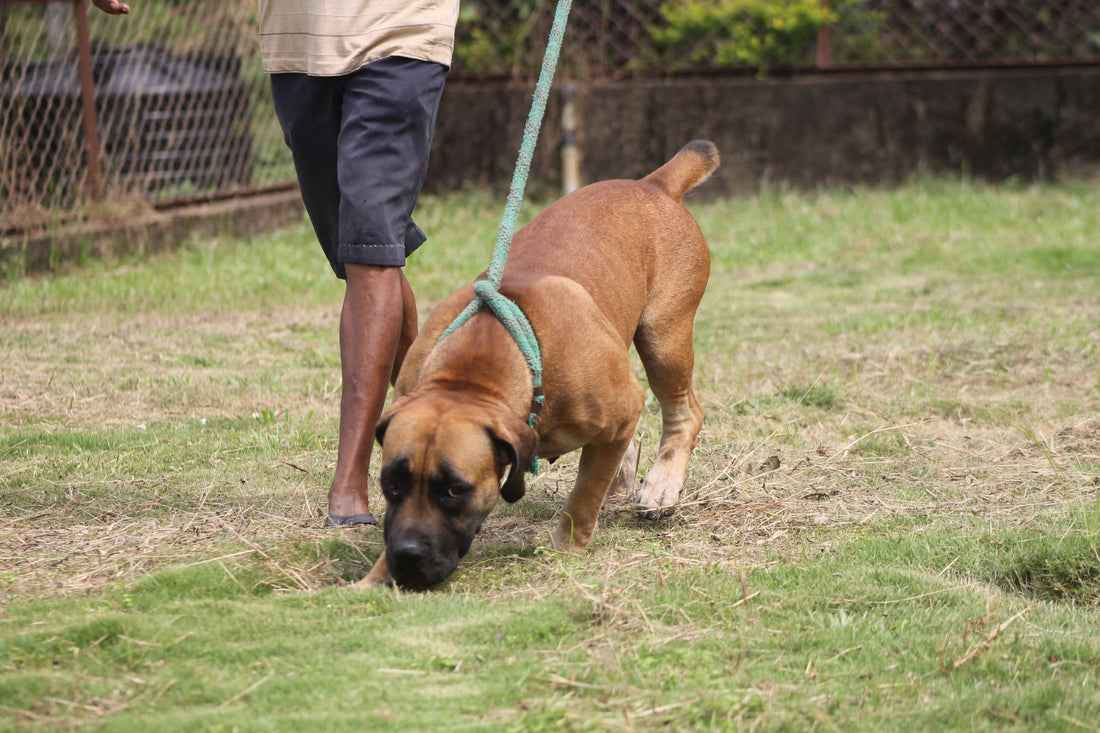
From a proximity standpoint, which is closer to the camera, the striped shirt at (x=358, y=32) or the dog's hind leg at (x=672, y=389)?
the striped shirt at (x=358, y=32)

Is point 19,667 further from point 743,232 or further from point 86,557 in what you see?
point 743,232

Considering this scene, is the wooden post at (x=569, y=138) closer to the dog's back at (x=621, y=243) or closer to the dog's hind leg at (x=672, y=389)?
the dog's back at (x=621, y=243)

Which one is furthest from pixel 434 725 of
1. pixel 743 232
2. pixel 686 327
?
pixel 743 232

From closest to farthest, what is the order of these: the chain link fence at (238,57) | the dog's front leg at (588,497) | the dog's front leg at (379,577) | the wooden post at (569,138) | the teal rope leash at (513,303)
→ the dog's front leg at (379,577), the teal rope leash at (513,303), the dog's front leg at (588,497), the chain link fence at (238,57), the wooden post at (569,138)

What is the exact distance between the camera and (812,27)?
10672mm

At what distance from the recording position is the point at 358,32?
3754mm

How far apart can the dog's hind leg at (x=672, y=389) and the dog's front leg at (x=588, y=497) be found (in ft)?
1.57

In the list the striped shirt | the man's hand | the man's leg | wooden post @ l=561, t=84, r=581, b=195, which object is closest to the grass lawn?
the man's leg

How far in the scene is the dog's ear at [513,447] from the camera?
2988mm

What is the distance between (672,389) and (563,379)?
984mm

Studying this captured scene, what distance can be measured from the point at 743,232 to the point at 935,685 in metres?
7.06

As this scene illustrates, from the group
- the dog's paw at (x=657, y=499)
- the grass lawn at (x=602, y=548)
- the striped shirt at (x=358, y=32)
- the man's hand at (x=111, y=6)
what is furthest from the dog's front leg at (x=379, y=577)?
the man's hand at (x=111, y=6)

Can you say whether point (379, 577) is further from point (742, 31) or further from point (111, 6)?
point (742, 31)

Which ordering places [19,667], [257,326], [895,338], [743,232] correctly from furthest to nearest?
[743,232], [257,326], [895,338], [19,667]
